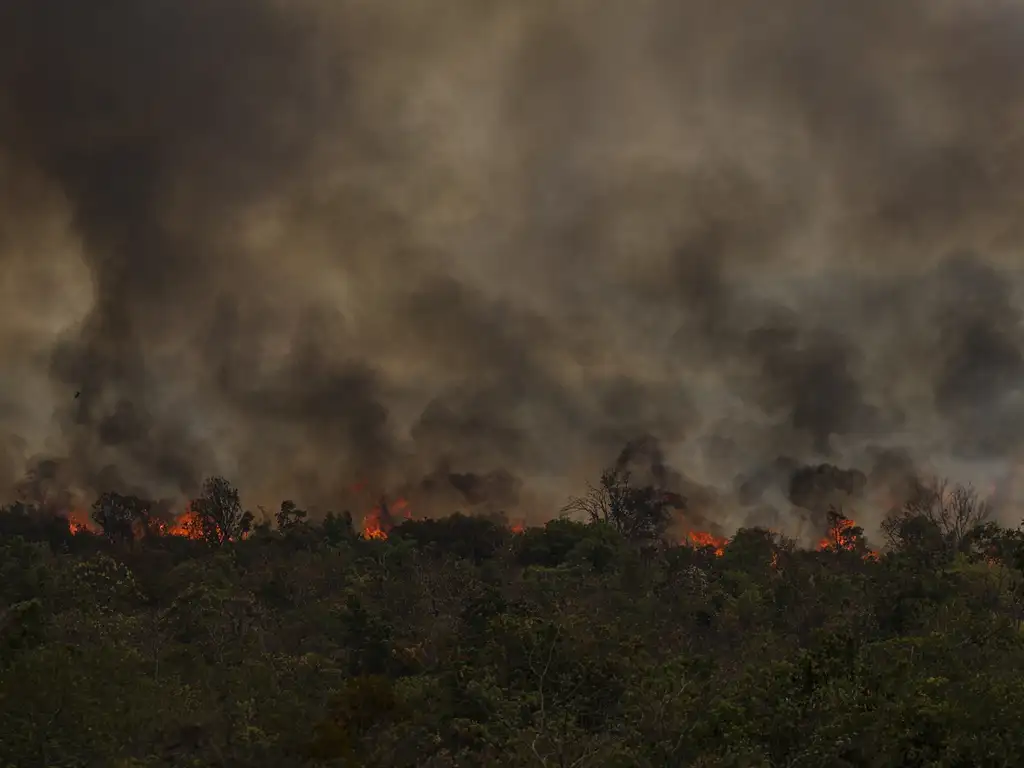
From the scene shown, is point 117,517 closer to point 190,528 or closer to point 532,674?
point 190,528

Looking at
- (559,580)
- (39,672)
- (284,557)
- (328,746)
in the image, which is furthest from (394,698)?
(284,557)

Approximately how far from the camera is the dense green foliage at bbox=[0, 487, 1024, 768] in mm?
38031

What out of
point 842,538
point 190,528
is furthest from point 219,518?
point 842,538

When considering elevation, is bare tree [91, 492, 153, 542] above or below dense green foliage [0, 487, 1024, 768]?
above

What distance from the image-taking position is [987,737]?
117 ft

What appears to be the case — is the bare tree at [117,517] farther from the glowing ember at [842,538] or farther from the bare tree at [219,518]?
the glowing ember at [842,538]

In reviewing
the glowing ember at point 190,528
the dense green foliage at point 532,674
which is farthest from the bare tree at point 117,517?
the dense green foliage at point 532,674

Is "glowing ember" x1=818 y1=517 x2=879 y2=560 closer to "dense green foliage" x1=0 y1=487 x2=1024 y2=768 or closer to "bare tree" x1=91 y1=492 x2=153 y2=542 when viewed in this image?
"dense green foliage" x1=0 y1=487 x2=1024 y2=768

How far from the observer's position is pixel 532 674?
50.6 m

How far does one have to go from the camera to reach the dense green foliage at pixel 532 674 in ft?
125

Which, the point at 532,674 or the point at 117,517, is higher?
the point at 117,517

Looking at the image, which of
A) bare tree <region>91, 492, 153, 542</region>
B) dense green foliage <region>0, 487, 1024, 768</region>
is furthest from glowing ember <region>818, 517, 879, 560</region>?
bare tree <region>91, 492, 153, 542</region>

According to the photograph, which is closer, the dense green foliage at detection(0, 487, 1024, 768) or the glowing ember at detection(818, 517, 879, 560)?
the dense green foliage at detection(0, 487, 1024, 768)

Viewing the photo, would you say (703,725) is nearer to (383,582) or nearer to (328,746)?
(328,746)
